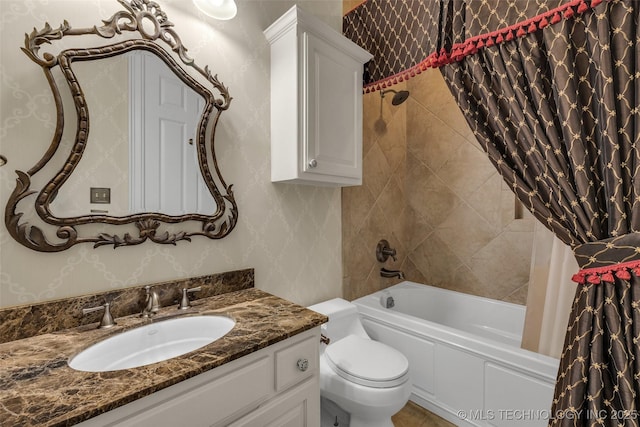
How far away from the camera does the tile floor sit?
1.67 m

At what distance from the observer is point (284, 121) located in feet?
4.95

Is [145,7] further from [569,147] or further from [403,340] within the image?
[403,340]

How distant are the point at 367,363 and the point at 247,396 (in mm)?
737

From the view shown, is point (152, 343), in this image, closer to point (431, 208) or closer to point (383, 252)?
point (383, 252)

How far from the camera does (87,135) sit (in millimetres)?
1031

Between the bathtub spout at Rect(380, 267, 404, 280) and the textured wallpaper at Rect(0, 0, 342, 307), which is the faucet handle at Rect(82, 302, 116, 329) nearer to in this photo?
the textured wallpaper at Rect(0, 0, 342, 307)

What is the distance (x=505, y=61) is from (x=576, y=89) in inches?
11.6

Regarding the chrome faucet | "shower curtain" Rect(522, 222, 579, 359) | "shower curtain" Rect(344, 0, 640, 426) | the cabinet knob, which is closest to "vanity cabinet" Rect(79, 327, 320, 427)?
the cabinet knob

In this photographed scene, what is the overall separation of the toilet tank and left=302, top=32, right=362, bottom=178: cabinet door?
86cm

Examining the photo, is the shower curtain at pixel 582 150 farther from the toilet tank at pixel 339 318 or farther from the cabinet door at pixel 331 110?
the toilet tank at pixel 339 318

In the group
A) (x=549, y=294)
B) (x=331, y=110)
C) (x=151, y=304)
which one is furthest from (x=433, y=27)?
(x=151, y=304)

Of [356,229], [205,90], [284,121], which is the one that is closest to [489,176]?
[356,229]

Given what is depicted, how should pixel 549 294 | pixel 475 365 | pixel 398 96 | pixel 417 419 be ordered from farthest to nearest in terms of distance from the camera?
1. pixel 398 96
2. pixel 417 419
3. pixel 475 365
4. pixel 549 294

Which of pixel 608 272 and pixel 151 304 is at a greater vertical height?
pixel 608 272
